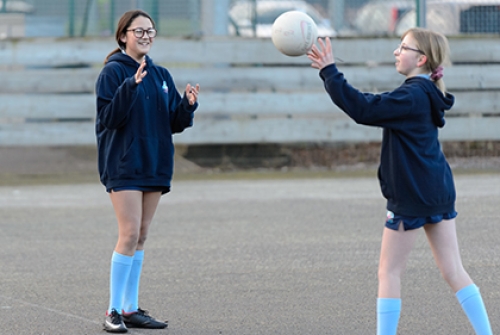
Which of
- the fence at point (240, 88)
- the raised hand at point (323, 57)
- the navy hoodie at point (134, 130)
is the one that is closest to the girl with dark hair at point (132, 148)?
the navy hoodie at point (134, 130)

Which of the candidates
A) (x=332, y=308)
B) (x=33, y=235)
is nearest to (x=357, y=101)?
(x=332, y=308)

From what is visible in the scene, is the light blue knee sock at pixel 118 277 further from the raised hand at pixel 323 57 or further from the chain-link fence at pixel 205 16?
the chain-link fence at pixel 205 16

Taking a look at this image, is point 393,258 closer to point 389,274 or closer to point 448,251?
point 389,274

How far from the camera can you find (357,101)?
172 inches

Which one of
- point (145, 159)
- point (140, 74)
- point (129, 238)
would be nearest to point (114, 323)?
point (129, 238)

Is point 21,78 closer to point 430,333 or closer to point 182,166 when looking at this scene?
point 182,166

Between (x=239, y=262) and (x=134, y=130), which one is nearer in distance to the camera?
(x=134, y=130)

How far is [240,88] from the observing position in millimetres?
13164

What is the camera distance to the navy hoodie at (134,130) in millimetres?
5246

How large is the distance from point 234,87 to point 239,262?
618cm

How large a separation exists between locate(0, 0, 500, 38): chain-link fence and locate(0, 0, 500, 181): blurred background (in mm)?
23

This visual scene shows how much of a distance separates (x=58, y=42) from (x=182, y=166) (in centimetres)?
259

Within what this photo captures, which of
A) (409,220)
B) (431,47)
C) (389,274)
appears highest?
(431,47)

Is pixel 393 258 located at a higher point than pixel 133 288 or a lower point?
higher
